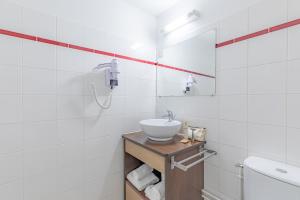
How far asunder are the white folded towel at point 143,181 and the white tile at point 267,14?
151cm

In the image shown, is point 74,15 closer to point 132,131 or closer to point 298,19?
point 132,131

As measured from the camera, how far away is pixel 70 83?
49.5 inches

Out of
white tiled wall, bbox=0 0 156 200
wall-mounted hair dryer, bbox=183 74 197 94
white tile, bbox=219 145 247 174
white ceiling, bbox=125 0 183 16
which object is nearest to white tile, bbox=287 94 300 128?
white tile, bbox=219 145 247 174

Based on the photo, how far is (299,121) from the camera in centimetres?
89

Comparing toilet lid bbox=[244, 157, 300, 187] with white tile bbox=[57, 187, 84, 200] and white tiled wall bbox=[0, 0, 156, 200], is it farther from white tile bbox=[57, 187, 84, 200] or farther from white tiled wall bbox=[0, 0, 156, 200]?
white tile bbox=[57, 187, 84, 200]

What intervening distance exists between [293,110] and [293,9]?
2.01 feet

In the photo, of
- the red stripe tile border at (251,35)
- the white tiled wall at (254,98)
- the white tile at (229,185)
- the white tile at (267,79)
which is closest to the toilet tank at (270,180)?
the white tiled wall at (254,98)

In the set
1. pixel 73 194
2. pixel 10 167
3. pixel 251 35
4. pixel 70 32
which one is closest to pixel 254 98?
pixel 251 35

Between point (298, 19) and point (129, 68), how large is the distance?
1.34 m

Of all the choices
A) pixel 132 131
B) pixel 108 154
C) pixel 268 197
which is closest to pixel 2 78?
pixel 108 154

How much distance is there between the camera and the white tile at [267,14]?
37.8 inches

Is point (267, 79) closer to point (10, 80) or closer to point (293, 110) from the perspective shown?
point (293, 110)

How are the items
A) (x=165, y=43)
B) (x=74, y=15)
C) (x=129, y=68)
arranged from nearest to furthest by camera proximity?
(x=74, y=15) < (x=129, y=68) < (x=165, y=43)

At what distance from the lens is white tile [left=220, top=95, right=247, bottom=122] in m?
1.12
